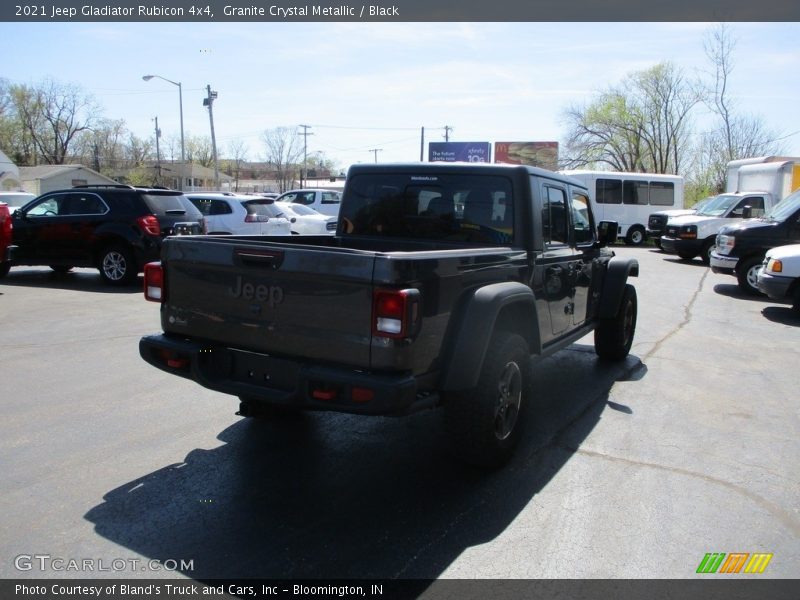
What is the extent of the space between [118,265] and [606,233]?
29.3 feet

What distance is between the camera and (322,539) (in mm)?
3266

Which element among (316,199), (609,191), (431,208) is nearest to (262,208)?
(316,199)

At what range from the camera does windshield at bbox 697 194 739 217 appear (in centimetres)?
1847

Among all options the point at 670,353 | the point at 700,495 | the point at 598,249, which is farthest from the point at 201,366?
the point at 670,353

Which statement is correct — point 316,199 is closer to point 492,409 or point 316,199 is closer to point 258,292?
point 258,292

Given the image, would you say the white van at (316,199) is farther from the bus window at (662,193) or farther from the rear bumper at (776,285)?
the rear bumper at (776,285)

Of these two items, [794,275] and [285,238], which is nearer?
[285,238]

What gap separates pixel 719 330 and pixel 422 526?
24.5 ft

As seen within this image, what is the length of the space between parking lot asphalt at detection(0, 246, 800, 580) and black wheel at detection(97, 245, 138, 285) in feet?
17.2

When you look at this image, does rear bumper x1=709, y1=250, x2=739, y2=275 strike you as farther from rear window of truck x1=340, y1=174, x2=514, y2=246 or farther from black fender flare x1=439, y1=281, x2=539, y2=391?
black fender flare x1=439, y1=281, x2=539, y2=391

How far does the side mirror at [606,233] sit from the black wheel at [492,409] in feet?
8.04

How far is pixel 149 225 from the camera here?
11.6 m

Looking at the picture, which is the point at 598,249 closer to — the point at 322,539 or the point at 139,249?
the point at 322,539

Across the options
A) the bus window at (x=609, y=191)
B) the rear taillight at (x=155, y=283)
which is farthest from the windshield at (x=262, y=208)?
the bus window at (x=609, y=191)
